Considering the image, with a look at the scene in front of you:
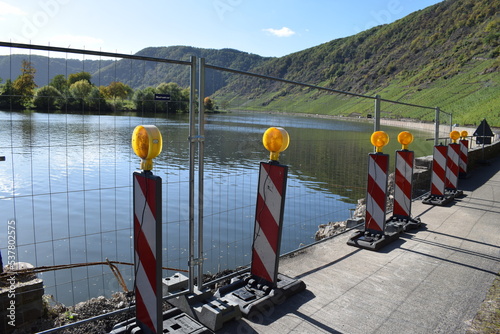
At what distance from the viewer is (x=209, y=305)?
3.67 m

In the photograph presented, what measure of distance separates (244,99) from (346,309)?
116 inches

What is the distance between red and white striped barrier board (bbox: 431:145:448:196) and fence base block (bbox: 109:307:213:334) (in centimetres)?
745

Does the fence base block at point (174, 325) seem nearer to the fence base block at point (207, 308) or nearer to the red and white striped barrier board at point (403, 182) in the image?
the fence base block at point (207, 308)

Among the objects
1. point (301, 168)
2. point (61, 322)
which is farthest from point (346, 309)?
point (301, 168)

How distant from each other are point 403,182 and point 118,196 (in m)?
9.17

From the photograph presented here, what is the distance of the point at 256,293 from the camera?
409 centimetres

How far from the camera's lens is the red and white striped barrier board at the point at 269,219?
3.99 m

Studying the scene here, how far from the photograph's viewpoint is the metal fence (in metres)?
3.83

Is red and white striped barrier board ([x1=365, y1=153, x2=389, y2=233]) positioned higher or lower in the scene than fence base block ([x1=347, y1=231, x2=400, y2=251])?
higher

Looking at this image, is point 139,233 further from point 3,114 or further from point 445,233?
point 445,233

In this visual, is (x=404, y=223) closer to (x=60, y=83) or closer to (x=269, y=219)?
(x=269, y=219)

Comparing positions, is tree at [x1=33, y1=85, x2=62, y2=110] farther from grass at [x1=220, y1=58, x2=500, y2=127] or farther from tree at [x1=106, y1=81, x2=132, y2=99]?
grass at [x1=220, y1=58, x2=500, y2=127]

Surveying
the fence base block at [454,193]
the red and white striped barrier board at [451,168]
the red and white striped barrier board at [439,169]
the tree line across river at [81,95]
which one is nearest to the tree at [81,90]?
the tree line across river at [81,95]

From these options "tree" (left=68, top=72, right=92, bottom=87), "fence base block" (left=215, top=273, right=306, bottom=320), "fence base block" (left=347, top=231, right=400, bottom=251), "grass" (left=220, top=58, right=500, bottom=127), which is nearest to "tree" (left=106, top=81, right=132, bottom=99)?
"tree" (left=68, top=72, right=92, bottom=87)
